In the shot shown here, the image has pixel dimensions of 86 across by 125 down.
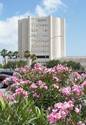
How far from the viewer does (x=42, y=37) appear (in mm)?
180250

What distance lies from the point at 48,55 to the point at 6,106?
171696 millimetres

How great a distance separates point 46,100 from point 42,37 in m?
170

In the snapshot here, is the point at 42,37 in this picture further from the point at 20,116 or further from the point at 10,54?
the point at 20,116

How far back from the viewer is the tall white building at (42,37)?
6969 inches

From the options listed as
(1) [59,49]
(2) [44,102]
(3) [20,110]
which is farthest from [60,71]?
Result: (1) [59,49]

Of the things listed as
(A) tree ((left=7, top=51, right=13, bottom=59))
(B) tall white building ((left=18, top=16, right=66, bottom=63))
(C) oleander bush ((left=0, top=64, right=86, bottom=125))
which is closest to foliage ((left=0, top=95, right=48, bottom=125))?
(C) oleander bush ((left=0, top=64, right=86, bottom=125))

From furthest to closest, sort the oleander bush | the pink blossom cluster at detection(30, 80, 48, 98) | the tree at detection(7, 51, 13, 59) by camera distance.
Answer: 1. the tree at detection(7, 51, 13, 59)
2. the pink blossom cluster at detection(30, 80, 48, 98)
3. the oleander bush

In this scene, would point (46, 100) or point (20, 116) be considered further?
point (46, 100)

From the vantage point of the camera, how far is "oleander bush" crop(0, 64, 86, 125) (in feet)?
18.7

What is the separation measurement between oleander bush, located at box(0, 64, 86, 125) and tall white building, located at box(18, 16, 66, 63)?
157 metres

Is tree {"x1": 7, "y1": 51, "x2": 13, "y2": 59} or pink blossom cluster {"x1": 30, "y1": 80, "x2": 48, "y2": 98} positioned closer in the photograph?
pink blossom cluster {"x1": 30, "y1": 80, "x2": 48, "y2": 98}

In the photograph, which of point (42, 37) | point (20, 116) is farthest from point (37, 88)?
point (42, 37)

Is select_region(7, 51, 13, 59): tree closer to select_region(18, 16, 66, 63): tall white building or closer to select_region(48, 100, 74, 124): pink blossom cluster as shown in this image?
select_region(18, 16, 66, 63): tall white building

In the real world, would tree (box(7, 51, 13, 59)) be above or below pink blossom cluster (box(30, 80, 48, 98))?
below
